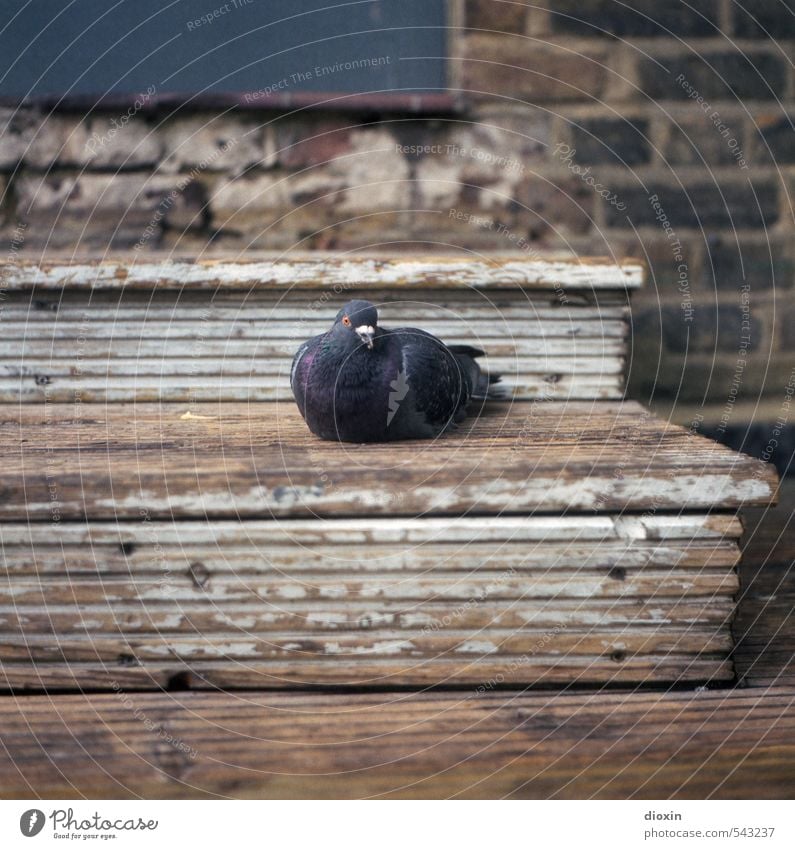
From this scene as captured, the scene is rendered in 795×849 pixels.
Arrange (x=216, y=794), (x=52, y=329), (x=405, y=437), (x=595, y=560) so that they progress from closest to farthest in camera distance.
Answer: (x=216, y=794), (x=595, y=560), (x=405, y=437), (x=52, y=329)

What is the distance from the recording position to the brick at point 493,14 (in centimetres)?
256

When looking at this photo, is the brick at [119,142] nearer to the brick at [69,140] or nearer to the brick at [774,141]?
the brick at [69,140]

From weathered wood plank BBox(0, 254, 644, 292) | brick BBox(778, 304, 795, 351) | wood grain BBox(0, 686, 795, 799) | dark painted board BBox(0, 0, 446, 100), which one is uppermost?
dark painted board BBox(0, 0, 446, 100)

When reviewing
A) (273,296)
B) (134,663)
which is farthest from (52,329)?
(134,663)

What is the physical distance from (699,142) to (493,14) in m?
0.73

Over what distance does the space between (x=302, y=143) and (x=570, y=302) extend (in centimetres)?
99

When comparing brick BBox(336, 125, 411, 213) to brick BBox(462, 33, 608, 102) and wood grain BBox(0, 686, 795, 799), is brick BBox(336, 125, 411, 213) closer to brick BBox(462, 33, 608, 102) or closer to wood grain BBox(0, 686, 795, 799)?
brick BBox(462, 33, 608, 102)

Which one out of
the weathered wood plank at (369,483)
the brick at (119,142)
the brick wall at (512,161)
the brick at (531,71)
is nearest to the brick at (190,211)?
the brick wall at (512,161)

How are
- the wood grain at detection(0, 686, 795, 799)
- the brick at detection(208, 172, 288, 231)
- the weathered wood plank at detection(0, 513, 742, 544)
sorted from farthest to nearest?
the brick at detection(208, 172, 288, 231) < the weathered wood plank at detection(0, 513, 742, 544) < the wood grain at detection(0, 686, 795, 799)

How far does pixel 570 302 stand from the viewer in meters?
2.23

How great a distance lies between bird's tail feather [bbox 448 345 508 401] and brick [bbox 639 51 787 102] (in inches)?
44.0

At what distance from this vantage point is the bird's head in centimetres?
174

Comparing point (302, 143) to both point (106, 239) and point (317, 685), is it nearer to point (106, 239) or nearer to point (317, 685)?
point (106, 239)

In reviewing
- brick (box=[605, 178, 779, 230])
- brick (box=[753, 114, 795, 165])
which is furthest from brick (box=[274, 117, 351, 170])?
brick (box=[753, 114, 795, 165])
